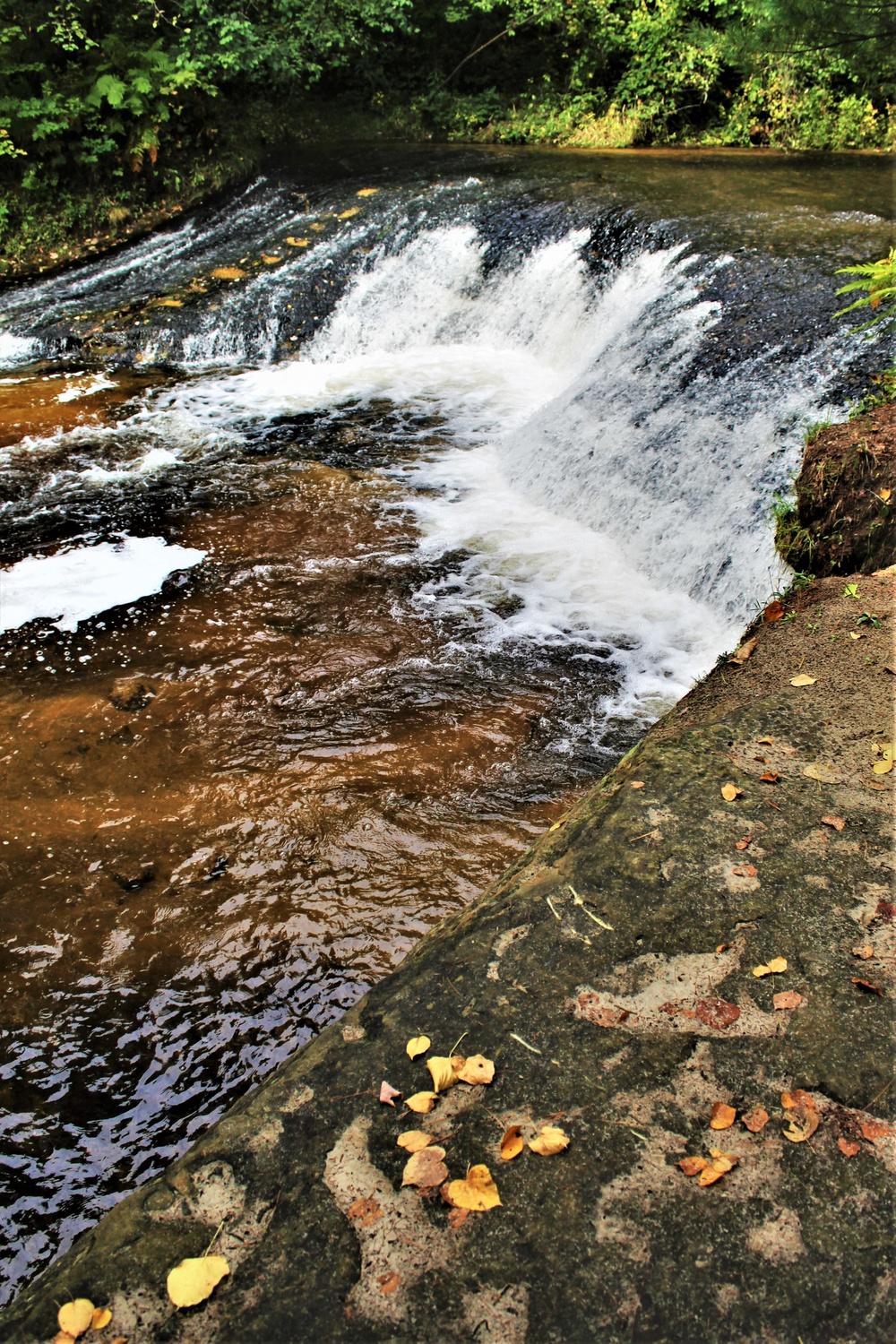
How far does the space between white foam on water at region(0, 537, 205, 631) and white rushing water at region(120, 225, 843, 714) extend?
6.07 feet

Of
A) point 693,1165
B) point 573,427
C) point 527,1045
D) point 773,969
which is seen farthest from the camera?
point 573,427

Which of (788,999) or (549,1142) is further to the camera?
(788,999)

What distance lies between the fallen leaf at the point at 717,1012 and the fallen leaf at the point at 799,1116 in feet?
0.65

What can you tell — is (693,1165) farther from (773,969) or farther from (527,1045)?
(773,969)

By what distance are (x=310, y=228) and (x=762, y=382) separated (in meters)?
7.35

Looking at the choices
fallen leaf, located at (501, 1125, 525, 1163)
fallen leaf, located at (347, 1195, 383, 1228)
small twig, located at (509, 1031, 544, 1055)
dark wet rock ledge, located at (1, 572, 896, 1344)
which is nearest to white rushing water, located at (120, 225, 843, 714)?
dark wet rock ledge, located at (1, 572, 896, 1344)

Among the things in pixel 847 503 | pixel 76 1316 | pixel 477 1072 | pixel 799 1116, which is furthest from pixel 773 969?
pixel 847 503

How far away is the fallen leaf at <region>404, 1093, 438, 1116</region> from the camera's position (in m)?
1.83

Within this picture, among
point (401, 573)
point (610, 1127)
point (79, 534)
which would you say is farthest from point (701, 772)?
point (79, 534)

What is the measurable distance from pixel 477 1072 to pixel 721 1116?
1.75 ft

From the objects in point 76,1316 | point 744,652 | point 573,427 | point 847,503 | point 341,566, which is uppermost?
point 847,503

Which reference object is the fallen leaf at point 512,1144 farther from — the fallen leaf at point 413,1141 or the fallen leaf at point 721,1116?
the fallen leaf at point 721,1116

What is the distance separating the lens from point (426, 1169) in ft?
5.64

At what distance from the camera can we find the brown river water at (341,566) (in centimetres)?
290
